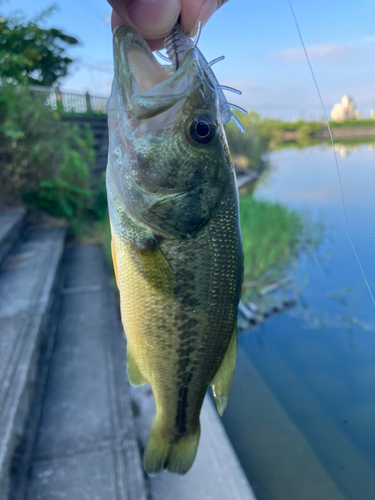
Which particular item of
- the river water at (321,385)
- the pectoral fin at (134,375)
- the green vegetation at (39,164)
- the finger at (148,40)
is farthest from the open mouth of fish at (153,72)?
the green vegetation at (39,164)

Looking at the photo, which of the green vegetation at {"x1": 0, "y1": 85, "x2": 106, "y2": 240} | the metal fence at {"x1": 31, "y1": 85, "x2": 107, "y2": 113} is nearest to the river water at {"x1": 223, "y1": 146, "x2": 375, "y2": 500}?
the green vegetation at {"x1": 0, "y1": 85, "x2": 106, "y2": 240}

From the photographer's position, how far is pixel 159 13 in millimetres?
818

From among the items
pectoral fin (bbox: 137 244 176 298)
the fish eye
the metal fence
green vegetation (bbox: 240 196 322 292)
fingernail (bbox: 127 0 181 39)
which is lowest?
green vegetation (bbox: 240 196 322 292)

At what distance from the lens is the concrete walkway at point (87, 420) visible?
176 cm

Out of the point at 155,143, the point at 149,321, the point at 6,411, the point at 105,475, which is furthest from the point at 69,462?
the point at 155,143

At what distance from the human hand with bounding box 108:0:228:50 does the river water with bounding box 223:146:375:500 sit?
104 cm

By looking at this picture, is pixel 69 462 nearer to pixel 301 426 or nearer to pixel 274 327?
pixel 301 426

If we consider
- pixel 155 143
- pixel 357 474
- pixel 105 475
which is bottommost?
pixel 357 474

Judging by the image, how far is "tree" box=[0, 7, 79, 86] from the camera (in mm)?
6119

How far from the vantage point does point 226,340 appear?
3.55ft

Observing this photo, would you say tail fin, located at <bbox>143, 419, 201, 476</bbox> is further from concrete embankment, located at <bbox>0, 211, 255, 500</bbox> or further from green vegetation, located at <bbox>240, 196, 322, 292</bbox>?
green vegetation, located at <bbox>240, 196, 322, 292</bbox>

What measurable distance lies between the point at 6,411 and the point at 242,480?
1458 millimetres

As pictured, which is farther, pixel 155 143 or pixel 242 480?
pixel 242 480

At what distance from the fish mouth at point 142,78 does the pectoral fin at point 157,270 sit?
401mm
